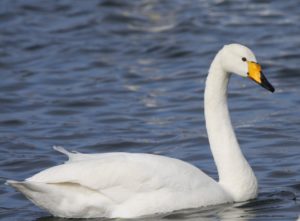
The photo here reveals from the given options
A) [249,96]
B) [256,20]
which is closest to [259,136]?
[249,96]

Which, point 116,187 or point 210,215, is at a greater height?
point 116,187

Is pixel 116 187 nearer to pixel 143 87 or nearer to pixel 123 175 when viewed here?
pixel 123 175

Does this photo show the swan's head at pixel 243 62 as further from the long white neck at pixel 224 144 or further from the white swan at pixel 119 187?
the white swan at pixel 119 187

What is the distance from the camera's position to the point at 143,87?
14445mm

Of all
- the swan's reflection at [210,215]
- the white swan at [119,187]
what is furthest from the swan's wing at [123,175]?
the swan's reflection at [210,215]

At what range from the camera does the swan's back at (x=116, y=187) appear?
27.1 feet

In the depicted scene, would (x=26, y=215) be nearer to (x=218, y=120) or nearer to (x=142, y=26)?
(x=218, y=120)

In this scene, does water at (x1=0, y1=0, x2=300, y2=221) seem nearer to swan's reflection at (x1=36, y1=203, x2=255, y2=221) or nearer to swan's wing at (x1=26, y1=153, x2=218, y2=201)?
swan's reflection at (x1=36, y1=203, x2=255, y2=221)

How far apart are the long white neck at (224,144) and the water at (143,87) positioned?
164 millimetres

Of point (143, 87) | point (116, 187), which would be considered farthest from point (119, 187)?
point (143, 87)

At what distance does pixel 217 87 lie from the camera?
918 centimetres

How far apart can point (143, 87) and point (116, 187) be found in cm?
613

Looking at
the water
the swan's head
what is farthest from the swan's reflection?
the swan's head

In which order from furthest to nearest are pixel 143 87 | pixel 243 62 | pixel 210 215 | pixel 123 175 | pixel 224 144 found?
pixel 143 87 < pixel 224 144 < pixel 243 62 < pixel 210 215 < pixel 123 175
